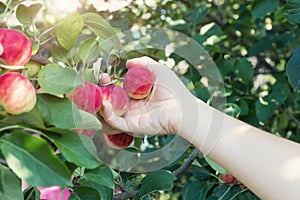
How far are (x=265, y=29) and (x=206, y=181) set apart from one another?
1.19 meters

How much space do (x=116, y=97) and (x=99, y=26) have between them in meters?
0.12

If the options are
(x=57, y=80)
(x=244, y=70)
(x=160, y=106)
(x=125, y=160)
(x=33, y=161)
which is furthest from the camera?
(x=244, y=70)

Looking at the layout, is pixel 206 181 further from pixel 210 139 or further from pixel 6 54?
pixel 6 54

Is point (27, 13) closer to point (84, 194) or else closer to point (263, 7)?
point (84, 194)

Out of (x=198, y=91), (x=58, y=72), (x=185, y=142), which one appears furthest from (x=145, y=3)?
(x=58, y=72)

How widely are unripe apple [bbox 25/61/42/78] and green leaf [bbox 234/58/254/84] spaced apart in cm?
→ 116

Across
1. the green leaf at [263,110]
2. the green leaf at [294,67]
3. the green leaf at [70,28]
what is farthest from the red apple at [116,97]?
the green leaf at [263,110]

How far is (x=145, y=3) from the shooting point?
2.14 m

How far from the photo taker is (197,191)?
1344 mm

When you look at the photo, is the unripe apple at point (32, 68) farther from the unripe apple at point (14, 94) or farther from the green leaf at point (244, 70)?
the green leaf at point (244, 70)

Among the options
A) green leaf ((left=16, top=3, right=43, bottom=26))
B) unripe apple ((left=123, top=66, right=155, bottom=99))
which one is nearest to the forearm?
unripe apple ((left=123, top=66, right=155, bottom=99))

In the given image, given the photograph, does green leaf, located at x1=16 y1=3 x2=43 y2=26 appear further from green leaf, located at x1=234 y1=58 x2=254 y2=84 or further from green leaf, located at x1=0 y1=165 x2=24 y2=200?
green leaf, located at x1=234 y1=58 x2=254 y2=84

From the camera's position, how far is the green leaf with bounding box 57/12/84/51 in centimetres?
76

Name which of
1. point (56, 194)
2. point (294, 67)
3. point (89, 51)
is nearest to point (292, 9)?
point (294, 67)
